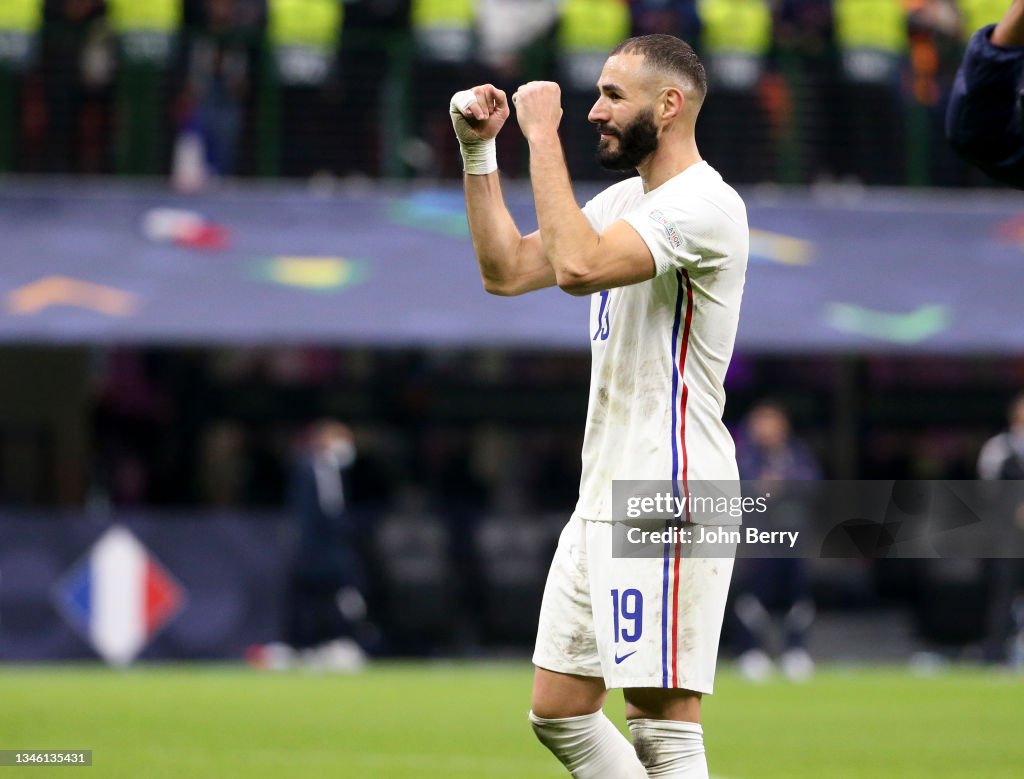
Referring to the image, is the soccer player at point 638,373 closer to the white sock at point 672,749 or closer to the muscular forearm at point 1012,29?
the white sock at point 672,749

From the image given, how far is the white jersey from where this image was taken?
5.07m

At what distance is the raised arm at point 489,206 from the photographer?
5.37m

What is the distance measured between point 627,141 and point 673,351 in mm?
612

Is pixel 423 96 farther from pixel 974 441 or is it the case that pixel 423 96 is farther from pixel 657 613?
pixel 657 613

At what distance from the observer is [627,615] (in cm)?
503

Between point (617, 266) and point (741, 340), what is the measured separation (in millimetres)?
12073

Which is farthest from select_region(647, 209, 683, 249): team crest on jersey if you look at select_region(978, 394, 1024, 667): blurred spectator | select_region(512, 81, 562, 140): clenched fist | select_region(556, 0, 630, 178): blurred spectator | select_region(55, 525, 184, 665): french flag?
select_region(556, 0, 630, 178): blurred spectator

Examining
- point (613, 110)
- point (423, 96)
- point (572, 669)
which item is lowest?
point (572, 669)

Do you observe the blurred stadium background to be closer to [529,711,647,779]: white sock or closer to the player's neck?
[529,711,647,779]: white sock

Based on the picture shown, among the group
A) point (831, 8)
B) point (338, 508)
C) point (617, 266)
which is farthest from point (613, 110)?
point (831, 8)

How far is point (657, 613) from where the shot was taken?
5.01 metres

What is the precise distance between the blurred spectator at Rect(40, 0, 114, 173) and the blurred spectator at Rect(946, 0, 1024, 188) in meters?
13.7

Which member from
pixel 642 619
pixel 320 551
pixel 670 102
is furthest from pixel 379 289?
pixel 642 619

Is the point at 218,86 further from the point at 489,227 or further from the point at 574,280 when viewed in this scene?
the point at 574,280
